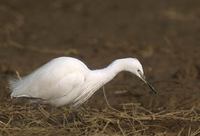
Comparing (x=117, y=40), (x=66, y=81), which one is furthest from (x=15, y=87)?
(x=117, y=40)

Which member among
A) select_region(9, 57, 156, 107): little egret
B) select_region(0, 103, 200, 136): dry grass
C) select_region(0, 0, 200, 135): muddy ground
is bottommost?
select_region(0, 103, 200, 136): dry grass

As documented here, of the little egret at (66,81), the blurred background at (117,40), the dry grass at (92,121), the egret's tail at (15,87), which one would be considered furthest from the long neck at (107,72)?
the blurred background at (117,40)

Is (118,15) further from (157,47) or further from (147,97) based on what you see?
(147,97)

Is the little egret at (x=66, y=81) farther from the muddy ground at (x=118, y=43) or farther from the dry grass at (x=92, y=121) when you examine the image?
the muddy ground at (x=118, y=43)

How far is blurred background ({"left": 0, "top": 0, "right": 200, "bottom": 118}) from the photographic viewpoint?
10.8 meters

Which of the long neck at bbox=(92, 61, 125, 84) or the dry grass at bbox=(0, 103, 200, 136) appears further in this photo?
the long neck at bbox=(92, 61, 125, 84)

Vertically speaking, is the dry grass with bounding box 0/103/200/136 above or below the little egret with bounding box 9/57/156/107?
below

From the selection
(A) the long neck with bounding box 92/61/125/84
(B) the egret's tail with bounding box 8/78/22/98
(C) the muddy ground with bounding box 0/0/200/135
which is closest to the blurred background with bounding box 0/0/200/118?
(C) the muddy ground with bounding box 0/0/200/135

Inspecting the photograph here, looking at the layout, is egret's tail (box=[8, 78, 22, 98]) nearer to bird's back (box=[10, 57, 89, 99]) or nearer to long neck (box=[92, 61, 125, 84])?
bird's back (box=[10, 57, 89, 99])

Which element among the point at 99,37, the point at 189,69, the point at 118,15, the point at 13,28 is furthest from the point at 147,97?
the point at 118,15

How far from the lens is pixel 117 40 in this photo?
636 inches

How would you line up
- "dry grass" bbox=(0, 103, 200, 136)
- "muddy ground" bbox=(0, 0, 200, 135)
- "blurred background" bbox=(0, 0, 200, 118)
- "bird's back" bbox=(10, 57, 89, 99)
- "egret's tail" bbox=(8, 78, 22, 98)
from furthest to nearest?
"blurred background" bbox=(0, 0, 200, 118) → "muddy ground" bbox=(0, 0, 200, 135) → "egret's tail" bbox=(8, 78, 22, 98) → "bird's back" bbox=(10, 57, 89, 99) → "dry grass" bbox=(0, 103, 200, 136)

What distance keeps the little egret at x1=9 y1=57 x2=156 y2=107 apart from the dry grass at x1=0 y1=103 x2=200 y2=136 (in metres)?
0.17

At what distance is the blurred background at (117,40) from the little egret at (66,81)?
26.7 inches
